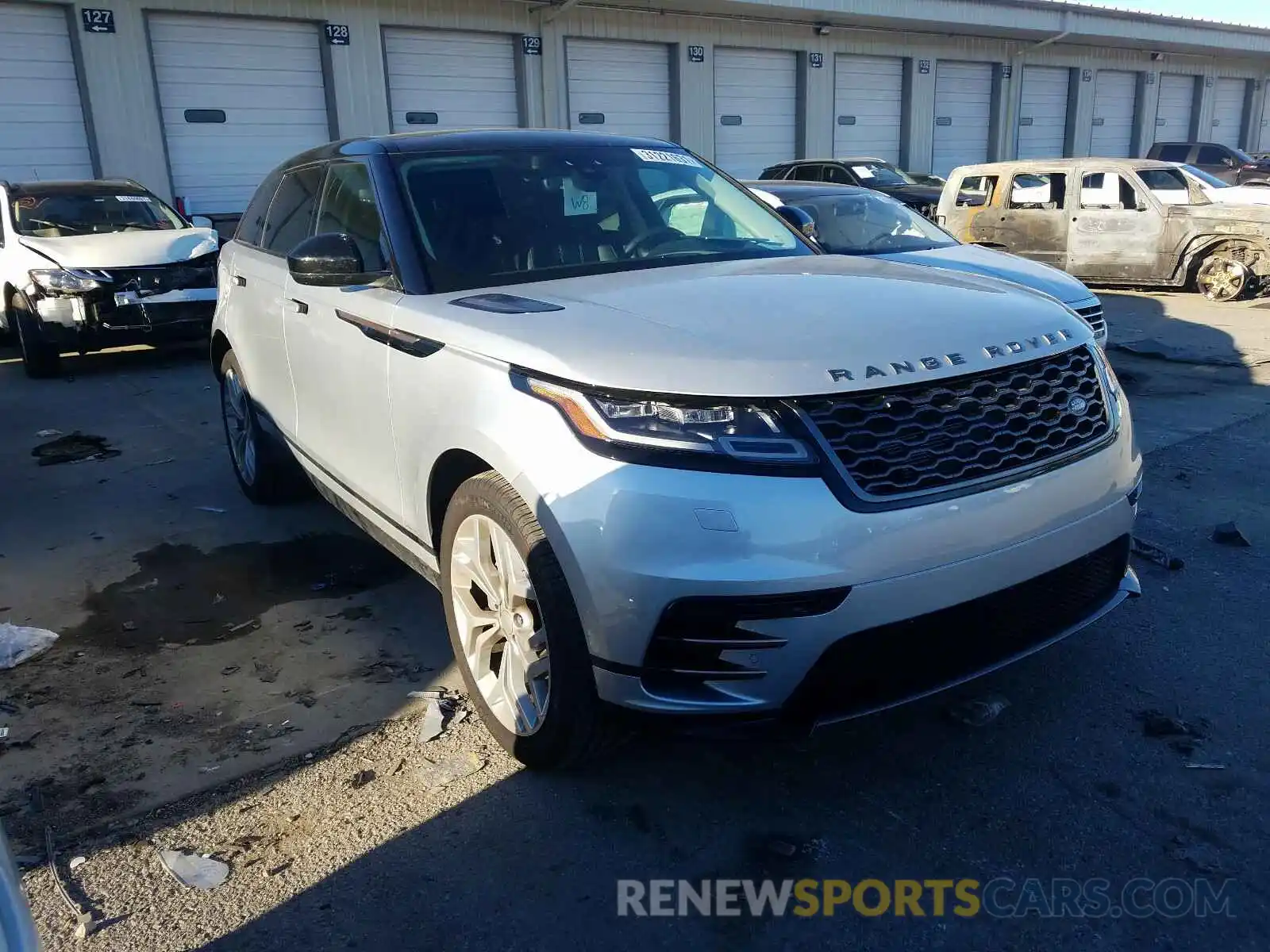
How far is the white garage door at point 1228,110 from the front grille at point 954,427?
3772cm

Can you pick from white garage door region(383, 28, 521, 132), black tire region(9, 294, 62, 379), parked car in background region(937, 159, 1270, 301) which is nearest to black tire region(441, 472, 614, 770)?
black tire region(9, 294, 62, 379)

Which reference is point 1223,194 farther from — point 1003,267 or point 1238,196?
point 1003,267

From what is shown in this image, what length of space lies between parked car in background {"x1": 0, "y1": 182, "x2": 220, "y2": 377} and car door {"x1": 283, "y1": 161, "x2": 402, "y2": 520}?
6032 millimetres

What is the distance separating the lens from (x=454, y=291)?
3232 millimetres

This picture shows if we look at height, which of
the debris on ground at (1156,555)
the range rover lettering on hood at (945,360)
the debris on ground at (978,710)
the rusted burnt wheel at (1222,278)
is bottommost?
the debris on ground at (1156,555)

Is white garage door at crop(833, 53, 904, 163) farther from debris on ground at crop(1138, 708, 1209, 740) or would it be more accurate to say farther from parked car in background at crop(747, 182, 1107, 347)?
debris on ground at crop(1138, 708, 1209, 740)

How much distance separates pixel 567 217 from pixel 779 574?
193 centimetres

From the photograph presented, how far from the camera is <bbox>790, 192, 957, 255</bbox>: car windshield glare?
7.82m

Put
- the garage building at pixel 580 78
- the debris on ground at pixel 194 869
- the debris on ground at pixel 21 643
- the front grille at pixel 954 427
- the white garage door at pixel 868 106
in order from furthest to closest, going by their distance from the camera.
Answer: the white garage door at pixel 868 106, the garage building at pixel 580 78, the debris on ground at pixel 21 643, the debris on ground at pixel 194 869, the front grille at pixel 954 427

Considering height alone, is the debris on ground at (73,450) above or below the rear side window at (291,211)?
below

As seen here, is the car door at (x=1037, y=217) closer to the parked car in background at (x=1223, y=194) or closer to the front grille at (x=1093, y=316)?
the parked car in background at (x=1223, y=194)

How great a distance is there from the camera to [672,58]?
20453mm

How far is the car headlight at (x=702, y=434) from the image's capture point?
7.55 ft

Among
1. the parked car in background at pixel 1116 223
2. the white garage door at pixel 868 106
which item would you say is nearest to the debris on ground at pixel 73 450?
the parked car in background at pixel 1116 223
